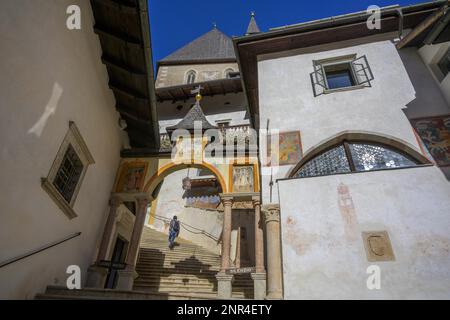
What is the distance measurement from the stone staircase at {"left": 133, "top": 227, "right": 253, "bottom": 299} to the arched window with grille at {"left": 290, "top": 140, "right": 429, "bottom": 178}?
398cm

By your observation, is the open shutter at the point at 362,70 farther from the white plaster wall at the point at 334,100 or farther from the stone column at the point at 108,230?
the stone column at the point at 108,230

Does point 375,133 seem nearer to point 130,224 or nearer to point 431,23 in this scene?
point 431,23

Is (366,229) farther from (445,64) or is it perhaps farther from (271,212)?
(445,64)

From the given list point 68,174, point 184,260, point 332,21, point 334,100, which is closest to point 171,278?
point 184,260

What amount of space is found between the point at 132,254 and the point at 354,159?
651cm

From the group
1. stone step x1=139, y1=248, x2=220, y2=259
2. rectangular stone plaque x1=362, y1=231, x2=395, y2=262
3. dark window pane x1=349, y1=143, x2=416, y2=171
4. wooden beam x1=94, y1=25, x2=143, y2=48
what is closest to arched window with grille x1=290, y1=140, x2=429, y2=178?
dark window pane x1=349, y1=143, x2=416, y2=171

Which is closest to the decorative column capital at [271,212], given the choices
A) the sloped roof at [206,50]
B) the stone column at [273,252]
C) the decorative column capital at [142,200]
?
the stone column at [273,252]

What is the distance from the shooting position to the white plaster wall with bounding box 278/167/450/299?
536 cm

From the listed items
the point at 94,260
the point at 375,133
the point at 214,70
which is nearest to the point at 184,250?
the point at 94,260

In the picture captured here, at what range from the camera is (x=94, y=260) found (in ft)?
30.3

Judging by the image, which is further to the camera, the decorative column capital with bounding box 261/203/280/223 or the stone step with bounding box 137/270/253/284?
the stone step with bounding box 137/270/253/284

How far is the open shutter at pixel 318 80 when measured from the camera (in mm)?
8683

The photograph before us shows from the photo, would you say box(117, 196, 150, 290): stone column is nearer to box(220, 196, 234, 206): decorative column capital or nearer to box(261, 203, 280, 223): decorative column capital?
box(220, 196, 234, 206): decorative column capital

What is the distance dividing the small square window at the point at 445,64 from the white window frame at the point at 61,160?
916cm
